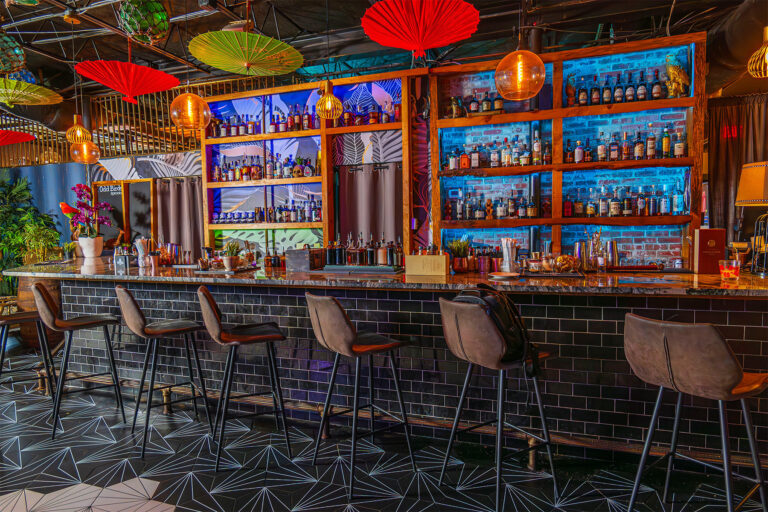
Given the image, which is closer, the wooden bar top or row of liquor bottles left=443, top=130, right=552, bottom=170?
the wooden bar top

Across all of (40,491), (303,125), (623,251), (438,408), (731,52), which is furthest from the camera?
(303,125)

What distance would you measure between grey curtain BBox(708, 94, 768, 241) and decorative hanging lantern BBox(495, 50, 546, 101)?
5509 mm

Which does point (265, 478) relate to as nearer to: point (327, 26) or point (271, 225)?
point (271, 225)

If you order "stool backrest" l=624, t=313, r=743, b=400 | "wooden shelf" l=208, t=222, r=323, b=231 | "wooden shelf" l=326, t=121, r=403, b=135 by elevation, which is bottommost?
"stool backrest" l=624, t=313, r=743, b=400

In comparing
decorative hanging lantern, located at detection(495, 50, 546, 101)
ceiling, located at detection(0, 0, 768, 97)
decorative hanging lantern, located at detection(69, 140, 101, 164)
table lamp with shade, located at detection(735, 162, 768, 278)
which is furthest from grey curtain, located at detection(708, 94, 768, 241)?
decorative hanging lantern, located at detection(69, 140, 101, 164)

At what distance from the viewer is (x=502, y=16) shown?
545 cm

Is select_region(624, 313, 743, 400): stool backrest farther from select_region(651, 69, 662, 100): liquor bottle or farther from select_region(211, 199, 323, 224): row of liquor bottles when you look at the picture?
select_region(211, 199, 323, 224): row of liquor bottles

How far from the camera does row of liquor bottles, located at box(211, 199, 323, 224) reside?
612 centimetres

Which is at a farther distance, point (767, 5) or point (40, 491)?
point (767, 5)

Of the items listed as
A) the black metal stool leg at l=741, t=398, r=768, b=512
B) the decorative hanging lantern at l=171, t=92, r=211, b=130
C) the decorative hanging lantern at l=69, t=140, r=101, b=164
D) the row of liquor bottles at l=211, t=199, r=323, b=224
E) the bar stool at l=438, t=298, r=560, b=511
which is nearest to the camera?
the black metal stool leg at l=741, t=398, r=768, b=512

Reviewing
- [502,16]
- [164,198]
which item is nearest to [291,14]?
[502,16]

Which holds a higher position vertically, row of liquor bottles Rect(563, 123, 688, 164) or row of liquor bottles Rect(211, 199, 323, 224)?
row of liquor bottles Rect(563, 123, 688, 164)

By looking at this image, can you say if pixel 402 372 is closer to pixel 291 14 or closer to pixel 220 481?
pixel 220 481

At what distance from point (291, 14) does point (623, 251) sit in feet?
16.6
